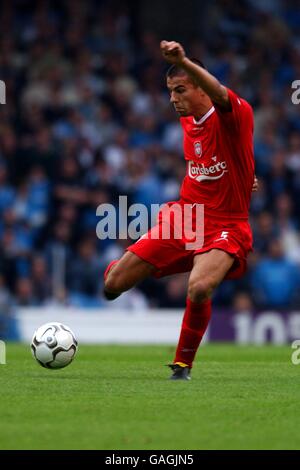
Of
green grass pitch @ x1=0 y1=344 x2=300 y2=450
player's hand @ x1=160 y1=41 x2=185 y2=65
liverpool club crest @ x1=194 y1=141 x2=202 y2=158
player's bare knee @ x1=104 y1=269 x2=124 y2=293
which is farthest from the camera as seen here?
player's bare knee @ x1=104 y1=269 x2=124 y2=293

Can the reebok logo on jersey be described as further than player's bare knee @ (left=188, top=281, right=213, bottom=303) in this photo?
Yes

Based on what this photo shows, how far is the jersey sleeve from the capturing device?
8219 millimetres

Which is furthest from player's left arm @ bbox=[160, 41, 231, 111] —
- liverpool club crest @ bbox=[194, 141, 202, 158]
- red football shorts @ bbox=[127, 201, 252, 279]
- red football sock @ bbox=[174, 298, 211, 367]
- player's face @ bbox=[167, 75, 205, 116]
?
red football sock @ bbox=[174, 298, 211, 367]

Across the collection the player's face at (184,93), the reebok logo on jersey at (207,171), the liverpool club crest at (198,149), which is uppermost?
the player's face at (184,93)

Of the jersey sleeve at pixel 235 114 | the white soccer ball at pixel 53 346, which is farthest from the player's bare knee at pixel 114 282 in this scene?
the jersey sleeve at pixel 235 114

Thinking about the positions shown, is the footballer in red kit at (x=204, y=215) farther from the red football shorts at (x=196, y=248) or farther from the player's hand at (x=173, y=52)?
A: the player's hand at (x=173, y=52)

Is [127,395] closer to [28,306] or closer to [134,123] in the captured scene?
[28,306]

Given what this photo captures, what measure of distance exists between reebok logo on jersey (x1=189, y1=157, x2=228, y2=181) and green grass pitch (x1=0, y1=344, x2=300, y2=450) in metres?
1.49

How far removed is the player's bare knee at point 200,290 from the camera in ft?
27.1

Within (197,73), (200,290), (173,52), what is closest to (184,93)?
(197,73)

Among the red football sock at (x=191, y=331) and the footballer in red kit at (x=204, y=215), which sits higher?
the footballer in red kit at (x=204, y=215)

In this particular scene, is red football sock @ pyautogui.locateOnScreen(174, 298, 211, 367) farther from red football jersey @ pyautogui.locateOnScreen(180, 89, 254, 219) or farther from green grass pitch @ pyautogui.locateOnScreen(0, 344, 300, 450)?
red football jersey @ pyautogui.locateOnScreen(180, 89, 254, 219)

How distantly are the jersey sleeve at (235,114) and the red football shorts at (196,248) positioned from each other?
0.73 metres
